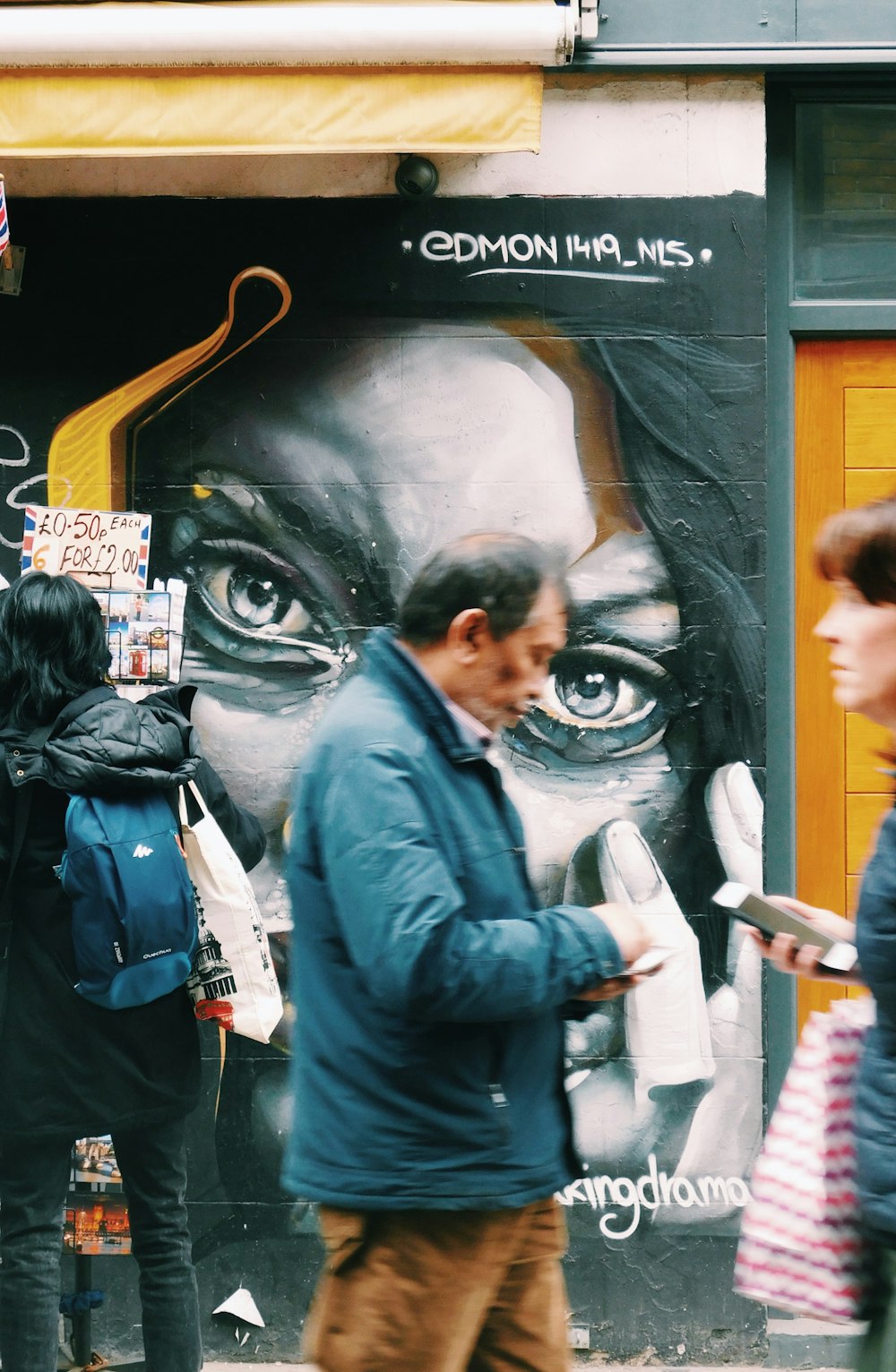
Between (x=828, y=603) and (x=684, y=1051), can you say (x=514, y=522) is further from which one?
(x=684, y=1051)

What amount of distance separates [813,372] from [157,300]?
6.92ft

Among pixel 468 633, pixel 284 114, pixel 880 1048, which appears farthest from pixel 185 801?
pixel 880 1048

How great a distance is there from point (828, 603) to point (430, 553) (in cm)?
129

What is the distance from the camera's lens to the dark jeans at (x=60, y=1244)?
11.8 ft

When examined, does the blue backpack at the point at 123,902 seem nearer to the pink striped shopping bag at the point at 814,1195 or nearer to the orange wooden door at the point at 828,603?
the pink striped shopping bag at the point at 814,1195

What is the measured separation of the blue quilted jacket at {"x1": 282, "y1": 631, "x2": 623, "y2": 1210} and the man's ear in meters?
0.08

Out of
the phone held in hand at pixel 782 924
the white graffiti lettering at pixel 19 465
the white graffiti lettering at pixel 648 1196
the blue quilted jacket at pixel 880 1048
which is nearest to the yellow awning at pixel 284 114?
the white graffiti lettering at pixel 19 465

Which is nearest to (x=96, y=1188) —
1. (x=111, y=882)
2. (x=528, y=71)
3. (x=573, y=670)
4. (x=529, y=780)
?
(x=111, y=882)

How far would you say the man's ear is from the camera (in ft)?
7.27

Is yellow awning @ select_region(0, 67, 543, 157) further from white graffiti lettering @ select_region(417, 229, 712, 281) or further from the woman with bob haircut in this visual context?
the woman with bob haircut

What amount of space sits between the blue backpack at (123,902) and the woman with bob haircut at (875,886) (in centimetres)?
183

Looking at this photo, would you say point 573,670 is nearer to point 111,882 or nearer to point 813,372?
point 813,372

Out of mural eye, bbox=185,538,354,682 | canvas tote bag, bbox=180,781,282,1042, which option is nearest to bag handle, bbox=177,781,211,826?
canvas tote bag, bbox=180,781,282,1042

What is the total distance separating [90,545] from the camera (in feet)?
14.7
